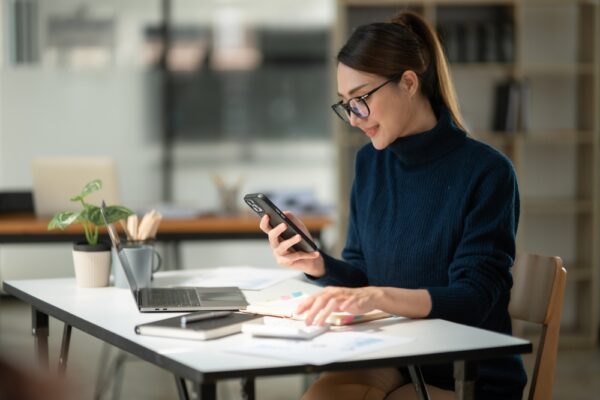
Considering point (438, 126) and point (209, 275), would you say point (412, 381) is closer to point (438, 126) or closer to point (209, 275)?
point (438, 126)

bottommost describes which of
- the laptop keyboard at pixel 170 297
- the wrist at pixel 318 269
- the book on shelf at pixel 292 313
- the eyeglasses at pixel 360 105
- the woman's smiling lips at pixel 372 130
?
the laptop keyboard at pixel 170 297

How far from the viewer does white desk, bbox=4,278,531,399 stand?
158 centimetres

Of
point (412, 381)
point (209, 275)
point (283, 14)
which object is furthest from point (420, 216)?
point (283, 14)

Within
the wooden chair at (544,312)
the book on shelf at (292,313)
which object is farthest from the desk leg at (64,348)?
the wooden chair at (544,312)

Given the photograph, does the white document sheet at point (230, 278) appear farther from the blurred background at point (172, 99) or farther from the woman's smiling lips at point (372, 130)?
the blurred background at point (172, 99)

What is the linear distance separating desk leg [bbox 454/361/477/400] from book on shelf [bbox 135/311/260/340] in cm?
42

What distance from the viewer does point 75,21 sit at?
6371mm

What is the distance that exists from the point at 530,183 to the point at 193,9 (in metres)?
2.44

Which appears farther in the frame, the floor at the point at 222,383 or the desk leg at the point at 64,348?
the floor at the point at 222,383

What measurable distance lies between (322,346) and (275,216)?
1.64 feet

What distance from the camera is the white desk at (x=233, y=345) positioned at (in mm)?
1583

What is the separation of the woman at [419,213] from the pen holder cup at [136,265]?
45 cm

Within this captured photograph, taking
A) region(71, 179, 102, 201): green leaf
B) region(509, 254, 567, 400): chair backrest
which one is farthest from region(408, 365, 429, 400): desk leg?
region(71, 179, 102, 201): green leaf

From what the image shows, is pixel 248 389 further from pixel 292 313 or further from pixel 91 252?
pixel 91 252
